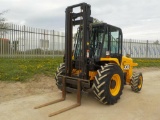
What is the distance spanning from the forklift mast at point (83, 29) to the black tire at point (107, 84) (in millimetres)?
561

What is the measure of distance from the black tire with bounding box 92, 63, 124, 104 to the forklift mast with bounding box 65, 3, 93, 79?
56cm

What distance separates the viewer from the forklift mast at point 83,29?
6.84 meters

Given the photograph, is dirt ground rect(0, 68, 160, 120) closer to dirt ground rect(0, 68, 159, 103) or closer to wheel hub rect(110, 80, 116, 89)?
dirt ground rect(0, 68, 159, 103)

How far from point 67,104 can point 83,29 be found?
2343 millimetres

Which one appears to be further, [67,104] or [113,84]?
[113,84]

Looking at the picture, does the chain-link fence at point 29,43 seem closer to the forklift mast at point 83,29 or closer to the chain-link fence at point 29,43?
the chain-link fence at point 29,43

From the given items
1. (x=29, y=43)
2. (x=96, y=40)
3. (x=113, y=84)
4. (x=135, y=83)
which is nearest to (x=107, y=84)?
(x=113, y=84)

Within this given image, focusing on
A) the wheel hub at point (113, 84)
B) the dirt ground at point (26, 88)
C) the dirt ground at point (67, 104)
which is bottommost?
the dirt ground at point (67, 104)

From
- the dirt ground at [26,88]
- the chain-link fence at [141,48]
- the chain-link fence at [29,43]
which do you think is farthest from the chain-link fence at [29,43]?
the chain-link fence at [141,48]

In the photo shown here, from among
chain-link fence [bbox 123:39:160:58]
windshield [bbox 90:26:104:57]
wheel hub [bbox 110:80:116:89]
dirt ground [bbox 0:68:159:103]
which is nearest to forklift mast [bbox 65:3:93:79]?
windshield [bbox 90:26:104:57]

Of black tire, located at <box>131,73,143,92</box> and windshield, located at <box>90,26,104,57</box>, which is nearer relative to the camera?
windshield, located at <box>90,26,104,57</box>

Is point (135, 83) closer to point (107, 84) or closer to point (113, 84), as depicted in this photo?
point (113, 84)

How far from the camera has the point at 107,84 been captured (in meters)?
6.50

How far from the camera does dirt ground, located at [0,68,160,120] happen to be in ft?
19.2
